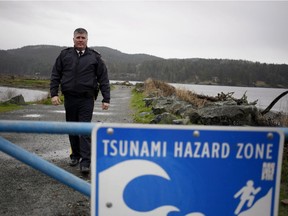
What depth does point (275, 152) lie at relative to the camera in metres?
1.37

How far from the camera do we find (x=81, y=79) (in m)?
4.43

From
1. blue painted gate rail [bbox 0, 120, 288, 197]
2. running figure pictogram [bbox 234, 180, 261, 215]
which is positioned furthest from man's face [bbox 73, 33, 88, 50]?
running figure pictogram [bbox 234, 180, 261, 215]

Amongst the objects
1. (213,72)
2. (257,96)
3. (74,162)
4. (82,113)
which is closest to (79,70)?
(82,113)

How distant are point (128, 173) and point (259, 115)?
656 centimetres

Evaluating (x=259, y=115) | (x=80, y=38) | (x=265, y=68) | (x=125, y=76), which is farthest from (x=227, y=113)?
(x=125, y=76)

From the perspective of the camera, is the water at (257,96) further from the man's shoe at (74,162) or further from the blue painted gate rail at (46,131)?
the blue painted gate rail at (46,131)

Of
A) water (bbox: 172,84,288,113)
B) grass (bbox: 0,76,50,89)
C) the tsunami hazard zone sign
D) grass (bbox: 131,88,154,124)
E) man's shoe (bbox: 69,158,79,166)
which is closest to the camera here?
the tsunami hazard zone sign

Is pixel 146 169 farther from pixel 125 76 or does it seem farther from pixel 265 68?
pixel 125 76

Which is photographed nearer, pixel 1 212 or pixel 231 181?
pixel 231 181

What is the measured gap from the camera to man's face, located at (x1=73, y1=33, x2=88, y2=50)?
4.40m

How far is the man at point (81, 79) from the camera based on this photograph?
14.5 feet

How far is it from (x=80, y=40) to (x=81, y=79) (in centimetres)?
→ 57

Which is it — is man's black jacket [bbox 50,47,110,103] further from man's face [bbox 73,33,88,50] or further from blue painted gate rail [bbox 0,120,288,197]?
blue painted gate rail [bbox 0,120,288,197]

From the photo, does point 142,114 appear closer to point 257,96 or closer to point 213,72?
point 257,96
